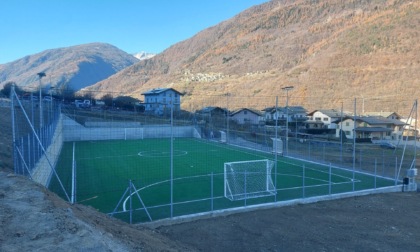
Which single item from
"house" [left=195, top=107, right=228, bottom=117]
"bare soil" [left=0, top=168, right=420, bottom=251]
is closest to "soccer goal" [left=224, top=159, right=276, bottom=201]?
"bare soil" [left=0, top=168, right=420, bottom=251]

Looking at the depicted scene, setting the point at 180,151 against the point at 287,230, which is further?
the point at 180,151

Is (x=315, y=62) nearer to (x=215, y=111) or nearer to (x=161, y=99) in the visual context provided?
(x=161, y=99)

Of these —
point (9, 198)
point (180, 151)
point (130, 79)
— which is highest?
point (130, 79)

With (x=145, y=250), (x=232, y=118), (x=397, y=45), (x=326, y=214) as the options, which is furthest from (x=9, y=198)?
(x=397, y=45)

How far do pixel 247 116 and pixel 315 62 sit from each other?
52.4m

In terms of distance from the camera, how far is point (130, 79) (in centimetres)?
14838

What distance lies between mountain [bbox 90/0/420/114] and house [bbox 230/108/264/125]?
2465mm

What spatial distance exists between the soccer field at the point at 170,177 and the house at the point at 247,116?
30.6 ft

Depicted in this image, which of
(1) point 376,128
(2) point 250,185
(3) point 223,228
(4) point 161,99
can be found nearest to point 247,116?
(4) point 161,99

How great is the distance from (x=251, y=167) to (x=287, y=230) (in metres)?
6.08

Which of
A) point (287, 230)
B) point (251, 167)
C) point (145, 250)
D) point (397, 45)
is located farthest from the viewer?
point (397, 45)

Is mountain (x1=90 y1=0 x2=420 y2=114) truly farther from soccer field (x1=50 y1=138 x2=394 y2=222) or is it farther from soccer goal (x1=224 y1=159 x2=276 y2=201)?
soccer goal (x1=224 y1=159 x2=276 y2=201)

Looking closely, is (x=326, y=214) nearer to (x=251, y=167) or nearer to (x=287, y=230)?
(x=287, y=230)

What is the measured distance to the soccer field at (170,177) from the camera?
12523mm
